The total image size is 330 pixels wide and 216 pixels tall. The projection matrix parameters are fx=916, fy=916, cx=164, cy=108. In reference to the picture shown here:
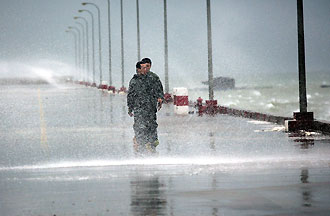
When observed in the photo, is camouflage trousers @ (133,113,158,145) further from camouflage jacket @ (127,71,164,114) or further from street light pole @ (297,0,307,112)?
street light pole @ (297,0,307,112)

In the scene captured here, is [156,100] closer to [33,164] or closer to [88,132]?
[33,164]

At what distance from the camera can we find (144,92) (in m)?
17.6

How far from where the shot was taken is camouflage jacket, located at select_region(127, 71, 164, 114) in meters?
17.5

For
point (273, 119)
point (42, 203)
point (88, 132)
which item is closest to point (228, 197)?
point (42, 203)

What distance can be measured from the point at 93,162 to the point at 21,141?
20.3ft

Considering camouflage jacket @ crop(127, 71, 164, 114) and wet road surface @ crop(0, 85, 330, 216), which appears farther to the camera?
camouflage jacket @ crop(127, 71, 164, 114)

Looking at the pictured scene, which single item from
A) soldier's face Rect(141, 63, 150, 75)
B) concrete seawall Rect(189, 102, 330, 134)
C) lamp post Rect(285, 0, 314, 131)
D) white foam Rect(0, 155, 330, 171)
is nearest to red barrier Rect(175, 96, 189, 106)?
concrete seawall Rect(189, 102, 330, 134)

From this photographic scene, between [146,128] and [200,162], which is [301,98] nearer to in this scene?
[146,128]

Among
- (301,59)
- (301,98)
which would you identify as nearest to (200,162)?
(301,98)

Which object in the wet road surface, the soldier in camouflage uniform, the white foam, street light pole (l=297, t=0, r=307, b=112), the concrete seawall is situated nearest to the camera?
the wet road surface

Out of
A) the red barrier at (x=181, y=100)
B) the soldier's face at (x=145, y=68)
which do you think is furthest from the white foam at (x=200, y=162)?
the red barrier at (x=181, y=100)

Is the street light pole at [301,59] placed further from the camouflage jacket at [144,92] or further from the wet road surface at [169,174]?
the camouflage jacket at [144,92]

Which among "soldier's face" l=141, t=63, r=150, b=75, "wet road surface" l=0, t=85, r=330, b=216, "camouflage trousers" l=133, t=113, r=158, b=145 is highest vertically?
"soldier's face" l=141, t=63, r=150, b=75

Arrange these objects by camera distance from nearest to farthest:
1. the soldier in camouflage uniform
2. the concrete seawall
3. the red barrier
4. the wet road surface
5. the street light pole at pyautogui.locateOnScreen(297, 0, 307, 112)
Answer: the wet road surface < the soldier in camouflage uniform < the concrete seawall < the street light pole at pyautogui.locateOnScreen(297, 0, 307, 112) < the red barrier
